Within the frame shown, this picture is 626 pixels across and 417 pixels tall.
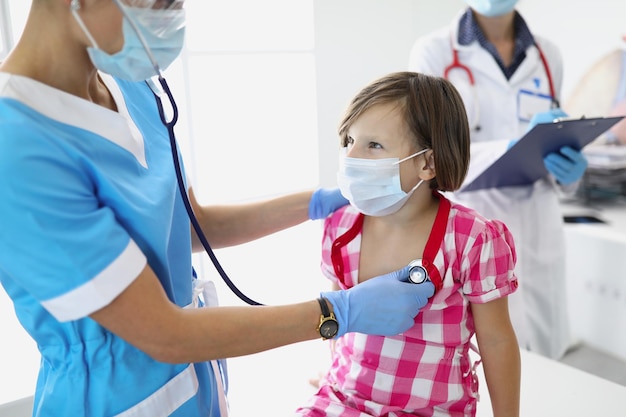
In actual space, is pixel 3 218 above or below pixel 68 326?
above

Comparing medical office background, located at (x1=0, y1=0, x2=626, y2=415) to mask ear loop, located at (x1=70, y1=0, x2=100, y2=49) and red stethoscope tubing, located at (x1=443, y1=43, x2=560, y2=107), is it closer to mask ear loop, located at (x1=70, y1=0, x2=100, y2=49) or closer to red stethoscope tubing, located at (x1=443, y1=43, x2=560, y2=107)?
red stethoscope tubing, located at (x1=443, y1=43, x2=560, y2=107)

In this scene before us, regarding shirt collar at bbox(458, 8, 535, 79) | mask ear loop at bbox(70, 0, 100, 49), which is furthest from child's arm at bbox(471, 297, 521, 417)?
shirt collar at bbox(458, 8, 535, 79)

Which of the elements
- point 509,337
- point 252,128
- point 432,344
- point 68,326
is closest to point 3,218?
point 68,326

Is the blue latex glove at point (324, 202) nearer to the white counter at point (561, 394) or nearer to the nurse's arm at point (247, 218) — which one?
the nurse's arm at point (247, 218)

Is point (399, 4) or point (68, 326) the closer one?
point (68, 326)

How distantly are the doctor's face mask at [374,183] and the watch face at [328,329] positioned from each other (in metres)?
0.31

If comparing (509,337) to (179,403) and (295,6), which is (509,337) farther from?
(295,6)

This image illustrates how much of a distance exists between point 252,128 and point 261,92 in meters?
0.20

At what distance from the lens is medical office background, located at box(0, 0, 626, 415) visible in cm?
256

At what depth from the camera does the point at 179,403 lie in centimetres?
97

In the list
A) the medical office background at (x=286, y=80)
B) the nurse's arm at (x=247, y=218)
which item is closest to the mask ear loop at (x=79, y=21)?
the nurse's arm at (x=247, y=218)

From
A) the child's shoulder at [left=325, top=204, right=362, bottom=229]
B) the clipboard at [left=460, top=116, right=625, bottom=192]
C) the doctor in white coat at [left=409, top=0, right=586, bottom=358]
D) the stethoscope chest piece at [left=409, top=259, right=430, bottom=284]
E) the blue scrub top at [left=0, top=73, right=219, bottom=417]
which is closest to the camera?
the blue scrub top at [left=0, top=73, right=219, bottom=417]

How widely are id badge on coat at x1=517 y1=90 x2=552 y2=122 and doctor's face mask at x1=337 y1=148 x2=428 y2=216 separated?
889 millimetres

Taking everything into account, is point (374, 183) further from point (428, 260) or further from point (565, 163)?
point (565, 163)
